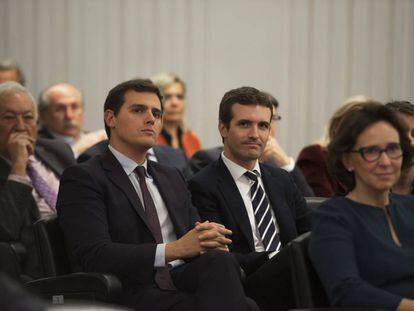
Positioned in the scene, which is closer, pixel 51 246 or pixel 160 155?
pixel 51 246

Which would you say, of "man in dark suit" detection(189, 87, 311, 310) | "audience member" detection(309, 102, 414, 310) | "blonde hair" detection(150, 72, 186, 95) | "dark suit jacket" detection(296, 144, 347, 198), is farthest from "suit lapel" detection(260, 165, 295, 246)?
"blonde hair" detection(150, 72, 186, 95)

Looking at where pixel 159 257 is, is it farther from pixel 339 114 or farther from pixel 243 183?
pixel 339 114

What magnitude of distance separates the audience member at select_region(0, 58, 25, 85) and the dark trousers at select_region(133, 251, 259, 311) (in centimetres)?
326

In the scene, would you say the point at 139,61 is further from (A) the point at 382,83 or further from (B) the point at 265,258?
(B) the point at 265,258

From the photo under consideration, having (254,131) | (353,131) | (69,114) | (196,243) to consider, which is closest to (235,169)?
(254,131)

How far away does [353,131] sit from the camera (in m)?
2.79

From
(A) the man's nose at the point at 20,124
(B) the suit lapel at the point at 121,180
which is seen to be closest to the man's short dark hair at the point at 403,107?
(B) the suit lapel at the point at 121,180

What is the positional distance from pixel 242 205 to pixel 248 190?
13 cm

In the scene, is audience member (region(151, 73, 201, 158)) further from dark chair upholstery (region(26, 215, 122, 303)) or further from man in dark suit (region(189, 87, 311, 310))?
dark chair upholstery (region(26, 215, 122, 303))

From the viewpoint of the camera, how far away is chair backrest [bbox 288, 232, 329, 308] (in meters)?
2.72

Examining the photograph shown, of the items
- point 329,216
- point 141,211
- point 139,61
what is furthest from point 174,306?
point 139,61

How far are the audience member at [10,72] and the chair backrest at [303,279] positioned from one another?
12.4 ft

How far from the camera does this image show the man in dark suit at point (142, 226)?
3.13 m

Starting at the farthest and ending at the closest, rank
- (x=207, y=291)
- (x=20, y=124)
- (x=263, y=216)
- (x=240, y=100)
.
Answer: (x=20, y=124) → (x=240, y=100) → (x=263, y=216) → (x=207, y=291)
